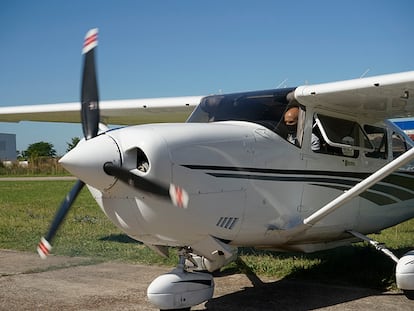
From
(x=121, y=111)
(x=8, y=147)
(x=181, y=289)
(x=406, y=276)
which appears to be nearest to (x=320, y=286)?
(x=406, y=276)

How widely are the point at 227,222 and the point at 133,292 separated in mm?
1840

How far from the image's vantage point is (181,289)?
543cm

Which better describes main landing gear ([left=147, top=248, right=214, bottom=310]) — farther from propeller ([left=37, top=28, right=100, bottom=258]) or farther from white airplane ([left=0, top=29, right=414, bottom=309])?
propeller ([left=37, top=28, right=100, bottom=258])

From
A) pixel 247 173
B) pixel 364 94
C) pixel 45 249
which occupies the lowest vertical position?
pixel 45 249

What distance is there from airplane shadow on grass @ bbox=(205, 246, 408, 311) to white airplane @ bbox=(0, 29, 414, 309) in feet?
1.55

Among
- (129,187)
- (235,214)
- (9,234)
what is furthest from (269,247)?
(9,234)

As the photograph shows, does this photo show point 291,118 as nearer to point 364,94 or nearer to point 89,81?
point 364,94

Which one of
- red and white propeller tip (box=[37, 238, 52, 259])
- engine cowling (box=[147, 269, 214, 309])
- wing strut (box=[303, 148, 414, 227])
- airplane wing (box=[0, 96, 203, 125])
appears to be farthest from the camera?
airplane wing (box=[0, 96, 203, 125])

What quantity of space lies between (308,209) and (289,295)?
104 cm

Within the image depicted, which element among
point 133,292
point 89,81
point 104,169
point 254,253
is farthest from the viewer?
point 254,253

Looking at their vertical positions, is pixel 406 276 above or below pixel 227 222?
below

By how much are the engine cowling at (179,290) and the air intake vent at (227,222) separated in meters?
0.67

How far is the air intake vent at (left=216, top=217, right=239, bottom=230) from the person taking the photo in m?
5.36

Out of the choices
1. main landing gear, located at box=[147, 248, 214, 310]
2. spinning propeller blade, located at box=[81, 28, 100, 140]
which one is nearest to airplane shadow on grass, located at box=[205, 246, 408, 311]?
main landing gear, located at box=[147, 248, 214, 310]
